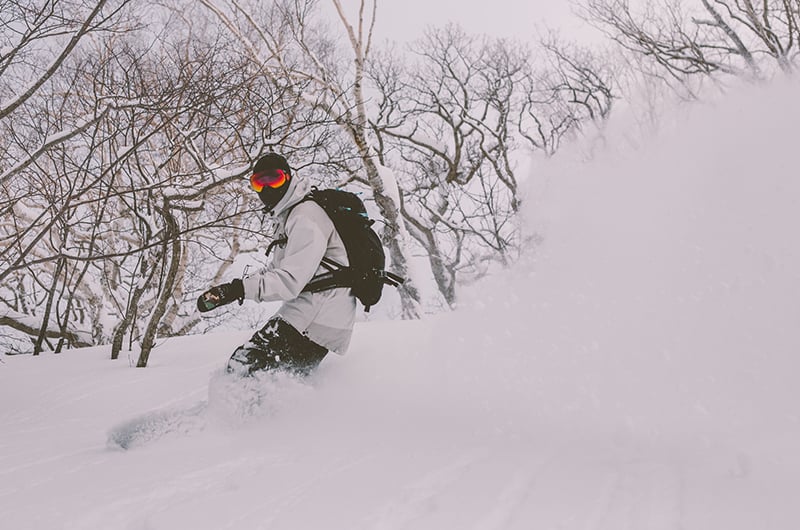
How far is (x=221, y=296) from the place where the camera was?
8.18 ft

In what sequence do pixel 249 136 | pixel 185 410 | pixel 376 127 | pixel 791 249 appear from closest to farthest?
pixel 791 249 < pixel 185 410 < pixel 249 136 < pixel 376 127

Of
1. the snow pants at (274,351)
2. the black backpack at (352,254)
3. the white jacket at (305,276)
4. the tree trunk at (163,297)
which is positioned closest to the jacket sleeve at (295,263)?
the white jacket at (305,276)

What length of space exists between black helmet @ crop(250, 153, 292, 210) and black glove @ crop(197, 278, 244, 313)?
0.51 m

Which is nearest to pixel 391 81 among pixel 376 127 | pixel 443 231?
pixel 376 127

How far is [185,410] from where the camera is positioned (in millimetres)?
2771

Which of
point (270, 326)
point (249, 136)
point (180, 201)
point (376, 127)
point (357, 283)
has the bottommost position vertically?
point (270, 326)

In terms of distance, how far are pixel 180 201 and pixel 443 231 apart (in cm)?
1123

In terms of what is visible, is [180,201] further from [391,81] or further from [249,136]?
[391,81]

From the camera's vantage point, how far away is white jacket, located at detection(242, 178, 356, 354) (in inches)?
99.0

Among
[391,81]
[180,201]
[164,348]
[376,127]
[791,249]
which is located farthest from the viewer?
[391,81]

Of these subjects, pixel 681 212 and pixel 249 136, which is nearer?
pixel 681 212

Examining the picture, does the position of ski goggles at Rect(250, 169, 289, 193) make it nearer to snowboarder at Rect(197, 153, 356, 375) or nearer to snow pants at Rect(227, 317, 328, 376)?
snowboarder at Rect(197, 153, 356, 375)

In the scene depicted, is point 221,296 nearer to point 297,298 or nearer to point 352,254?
point 297,298

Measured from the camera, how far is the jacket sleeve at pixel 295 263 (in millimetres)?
2500
